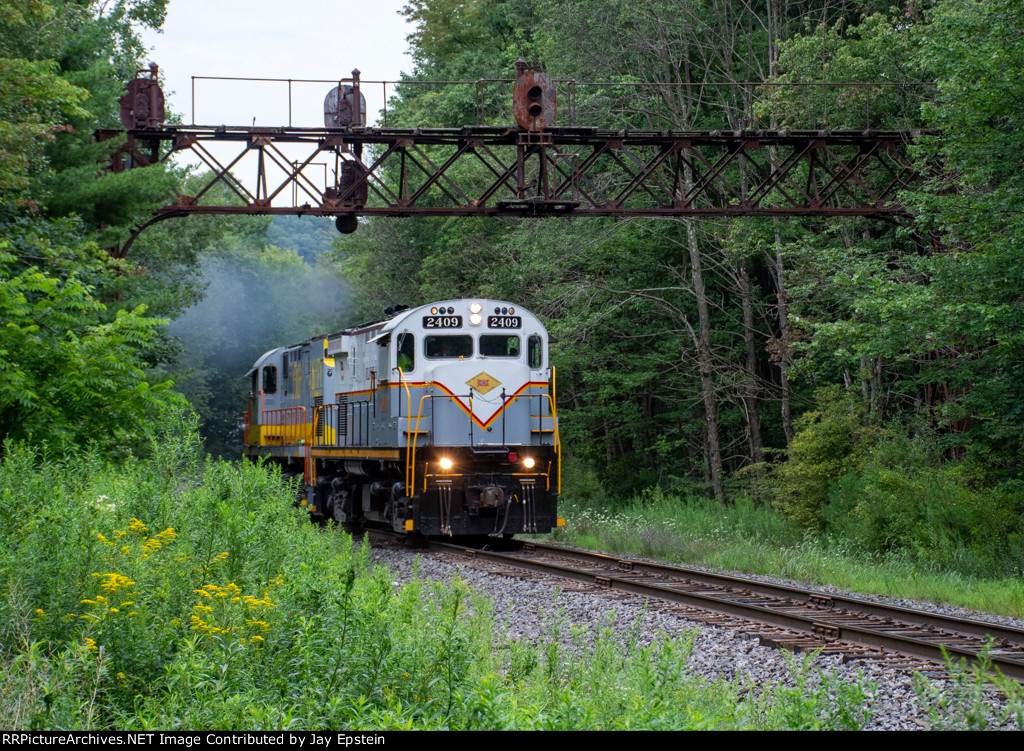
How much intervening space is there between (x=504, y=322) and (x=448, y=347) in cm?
103

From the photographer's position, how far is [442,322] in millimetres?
15594

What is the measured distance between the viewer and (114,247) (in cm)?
2116

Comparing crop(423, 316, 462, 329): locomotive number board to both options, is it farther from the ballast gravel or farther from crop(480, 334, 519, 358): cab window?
the ballast gravel

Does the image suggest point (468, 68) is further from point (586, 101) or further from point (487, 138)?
point (487, 138)

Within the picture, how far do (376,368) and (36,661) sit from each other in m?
11.6

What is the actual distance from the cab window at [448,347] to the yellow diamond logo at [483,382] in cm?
39

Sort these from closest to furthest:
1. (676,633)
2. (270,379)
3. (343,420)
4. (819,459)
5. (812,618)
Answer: (676,633), (812,618), (343,420), (819,459), (270,379)

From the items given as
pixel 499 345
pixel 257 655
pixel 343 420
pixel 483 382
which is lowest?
pixel 257 655

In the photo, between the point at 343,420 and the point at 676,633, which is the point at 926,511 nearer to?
the point at 676,633

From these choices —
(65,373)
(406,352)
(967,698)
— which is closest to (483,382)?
(406,352)

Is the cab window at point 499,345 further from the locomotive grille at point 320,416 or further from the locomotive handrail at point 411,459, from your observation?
the locomotive grille at point 320,416

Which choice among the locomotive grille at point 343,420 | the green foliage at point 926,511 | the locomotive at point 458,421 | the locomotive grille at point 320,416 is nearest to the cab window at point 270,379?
the locomotive grille at point 320,416

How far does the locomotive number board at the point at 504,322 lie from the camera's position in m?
15.8

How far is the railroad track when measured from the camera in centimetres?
821
